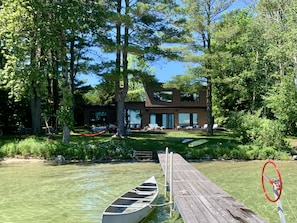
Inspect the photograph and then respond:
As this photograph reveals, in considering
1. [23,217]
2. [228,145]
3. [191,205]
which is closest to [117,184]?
[23,217]

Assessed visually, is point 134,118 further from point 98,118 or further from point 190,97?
point 190,97

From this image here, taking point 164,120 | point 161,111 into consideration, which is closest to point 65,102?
point 161,111

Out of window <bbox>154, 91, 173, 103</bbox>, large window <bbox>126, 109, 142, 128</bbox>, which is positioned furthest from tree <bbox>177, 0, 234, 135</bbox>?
large window <bbox>126, 109, 142, 128</bbox>

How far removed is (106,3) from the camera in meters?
24.5

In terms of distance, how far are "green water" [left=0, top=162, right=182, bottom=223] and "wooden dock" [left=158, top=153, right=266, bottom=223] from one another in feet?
2.35

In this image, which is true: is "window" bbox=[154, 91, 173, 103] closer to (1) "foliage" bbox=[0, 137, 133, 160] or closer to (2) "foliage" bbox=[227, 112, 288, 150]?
(2) "foliage" bbox=[227, 112, 288, 150]

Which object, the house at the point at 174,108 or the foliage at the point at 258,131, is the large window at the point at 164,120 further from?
the foliage at the point at 258,131

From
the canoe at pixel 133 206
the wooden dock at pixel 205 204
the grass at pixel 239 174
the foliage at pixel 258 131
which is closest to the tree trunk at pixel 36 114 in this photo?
the grass at pixel 239 174

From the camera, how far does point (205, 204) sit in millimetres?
7090

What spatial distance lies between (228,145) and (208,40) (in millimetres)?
11243

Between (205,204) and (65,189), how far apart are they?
20.7ft

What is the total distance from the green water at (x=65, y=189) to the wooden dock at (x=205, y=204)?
28.2 inches

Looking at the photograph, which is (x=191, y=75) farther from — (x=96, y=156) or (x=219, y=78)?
(x=96, y=156)

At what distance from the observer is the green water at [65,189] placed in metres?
8.52
